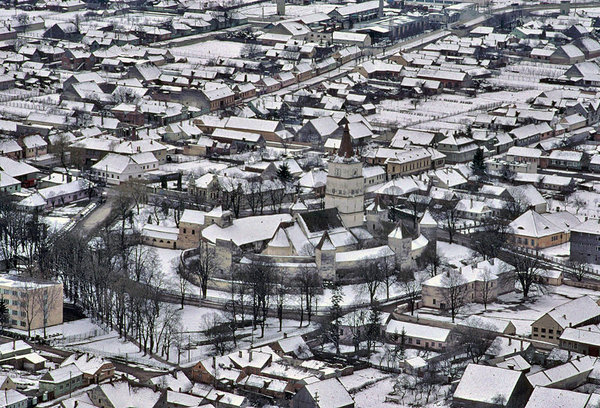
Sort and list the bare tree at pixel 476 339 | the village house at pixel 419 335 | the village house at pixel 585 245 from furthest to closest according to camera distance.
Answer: the village house at pixel 585 245, the village house at pixel 419 335, the bare tree at pixel 476 339

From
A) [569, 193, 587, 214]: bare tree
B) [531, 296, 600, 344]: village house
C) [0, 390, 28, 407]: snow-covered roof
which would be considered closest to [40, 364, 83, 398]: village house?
[0, 390, 28, 407]: snow-covered roof

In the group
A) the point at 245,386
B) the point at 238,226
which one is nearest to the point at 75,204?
the point at 238,226

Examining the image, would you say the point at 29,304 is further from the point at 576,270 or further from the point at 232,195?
the point at 576,270

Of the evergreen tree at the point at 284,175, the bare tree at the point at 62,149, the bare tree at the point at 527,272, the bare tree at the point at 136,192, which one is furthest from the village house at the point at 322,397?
the bare tree at the point at 62,149

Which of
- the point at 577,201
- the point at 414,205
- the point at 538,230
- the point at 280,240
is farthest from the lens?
the point at 577,201

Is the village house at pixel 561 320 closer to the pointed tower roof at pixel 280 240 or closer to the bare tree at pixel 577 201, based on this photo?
the pointed tower roof at pixel 280 240

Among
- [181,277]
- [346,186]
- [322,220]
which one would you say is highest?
[346,186]

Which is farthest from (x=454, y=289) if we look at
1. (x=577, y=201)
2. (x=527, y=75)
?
(x=527, y=75)
